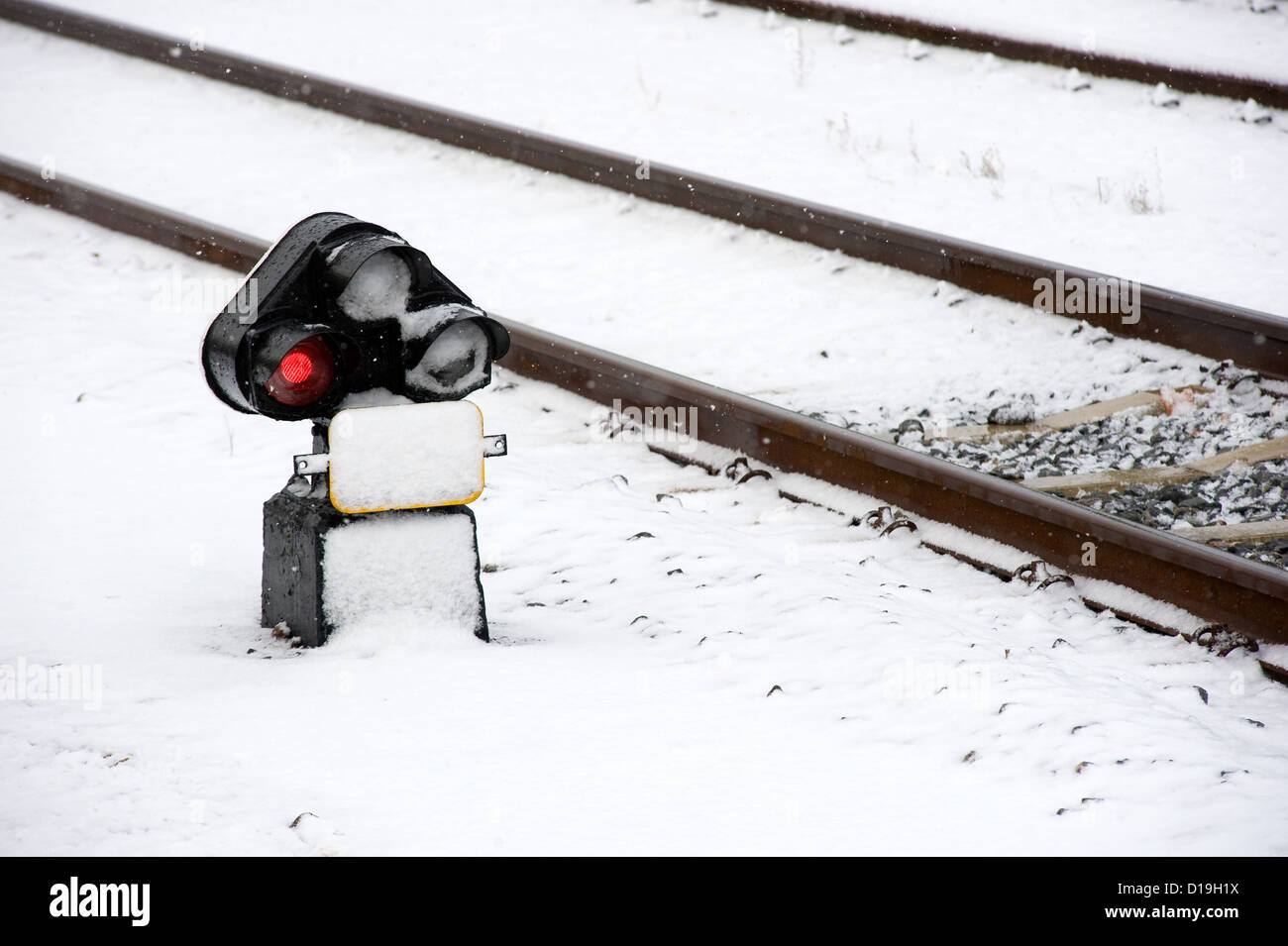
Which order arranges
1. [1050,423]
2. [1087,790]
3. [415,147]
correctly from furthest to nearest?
[415,147] < [1050,423] < [1087,790]

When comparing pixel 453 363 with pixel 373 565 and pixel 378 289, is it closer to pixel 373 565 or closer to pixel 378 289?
pixel 378 289

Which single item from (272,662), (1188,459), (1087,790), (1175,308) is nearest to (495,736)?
(272,662)

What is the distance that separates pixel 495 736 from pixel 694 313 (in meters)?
4.71

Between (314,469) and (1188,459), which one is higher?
(314,469)

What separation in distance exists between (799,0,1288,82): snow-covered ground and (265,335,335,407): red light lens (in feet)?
27.2

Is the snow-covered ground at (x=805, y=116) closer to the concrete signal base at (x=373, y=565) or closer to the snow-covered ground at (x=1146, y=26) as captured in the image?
the snow-covered ground at (x=1146, y=26)

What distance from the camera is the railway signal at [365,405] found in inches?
143

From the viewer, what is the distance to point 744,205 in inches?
341

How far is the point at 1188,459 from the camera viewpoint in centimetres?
578

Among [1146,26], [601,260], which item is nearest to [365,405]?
[601,260]

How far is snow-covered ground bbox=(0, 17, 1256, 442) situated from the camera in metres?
6.78

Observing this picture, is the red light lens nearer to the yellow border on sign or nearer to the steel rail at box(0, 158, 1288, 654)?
the yellow border on sign

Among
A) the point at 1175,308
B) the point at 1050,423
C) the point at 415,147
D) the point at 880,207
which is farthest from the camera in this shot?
the point at 415,147
